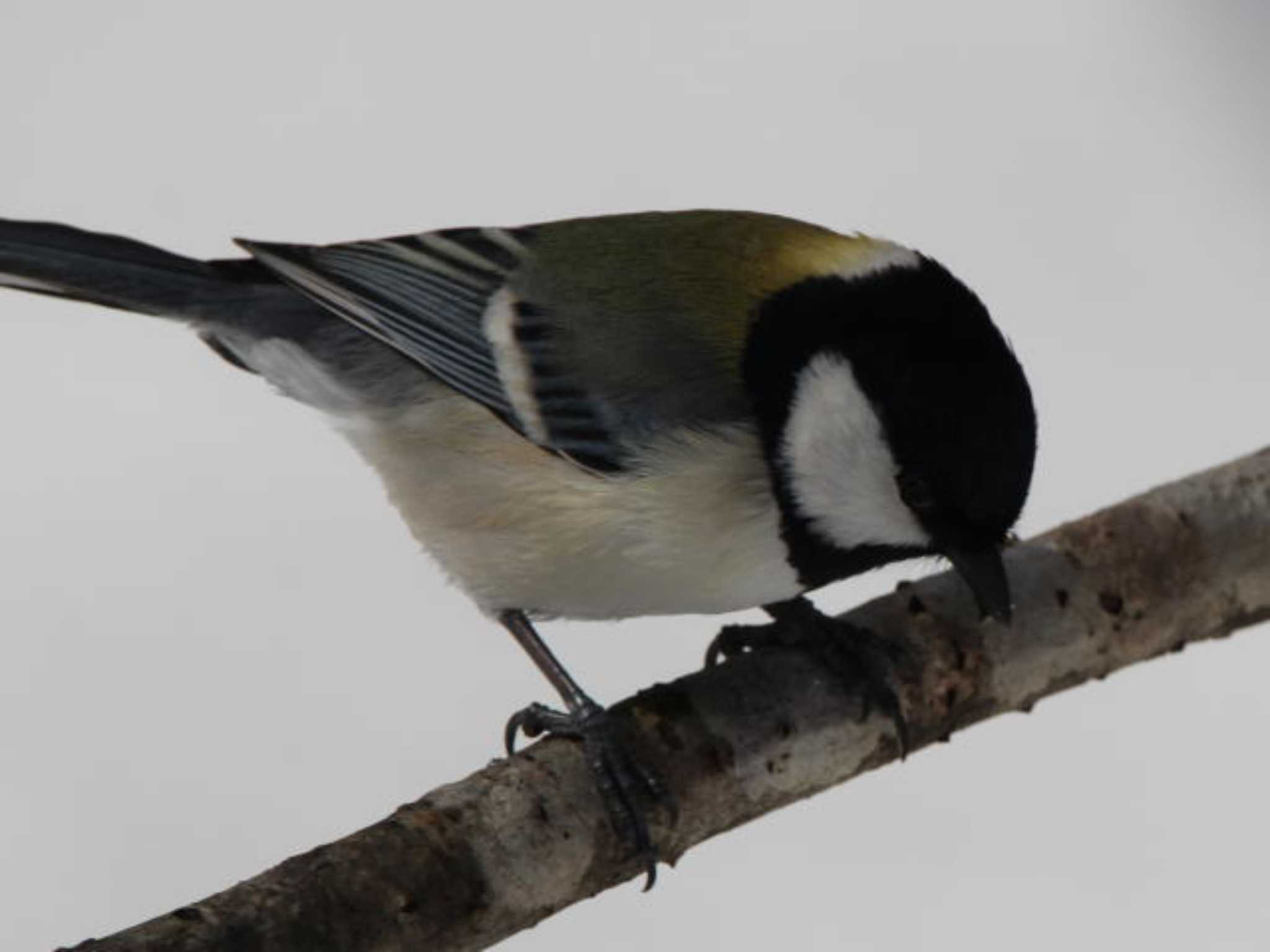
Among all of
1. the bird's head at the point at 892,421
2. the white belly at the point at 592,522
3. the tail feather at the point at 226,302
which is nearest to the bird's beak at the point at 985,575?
the bird's head at the point at 892,421

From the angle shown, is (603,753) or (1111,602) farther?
(1111,602)

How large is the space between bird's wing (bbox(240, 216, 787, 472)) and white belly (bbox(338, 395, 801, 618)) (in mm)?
25

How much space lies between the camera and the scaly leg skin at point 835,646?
5.53 feet

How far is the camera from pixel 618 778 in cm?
154

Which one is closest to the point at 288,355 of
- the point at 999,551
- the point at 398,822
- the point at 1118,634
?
the point at 398,822

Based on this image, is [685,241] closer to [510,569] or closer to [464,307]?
[464,307]

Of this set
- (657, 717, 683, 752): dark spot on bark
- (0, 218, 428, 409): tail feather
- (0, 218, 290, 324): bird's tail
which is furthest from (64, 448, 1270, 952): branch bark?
(0, 218, 290, 324): bird's tail

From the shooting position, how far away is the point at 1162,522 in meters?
1.87

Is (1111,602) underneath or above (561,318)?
underneath

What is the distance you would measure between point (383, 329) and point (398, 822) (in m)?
0.49

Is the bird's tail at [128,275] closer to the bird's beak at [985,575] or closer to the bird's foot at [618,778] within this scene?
the bird's foot at [618,778]

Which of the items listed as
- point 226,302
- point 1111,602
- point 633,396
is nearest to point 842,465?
point 633,396

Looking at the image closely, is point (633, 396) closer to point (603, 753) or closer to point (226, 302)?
point (603, 753)

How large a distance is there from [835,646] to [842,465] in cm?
23
